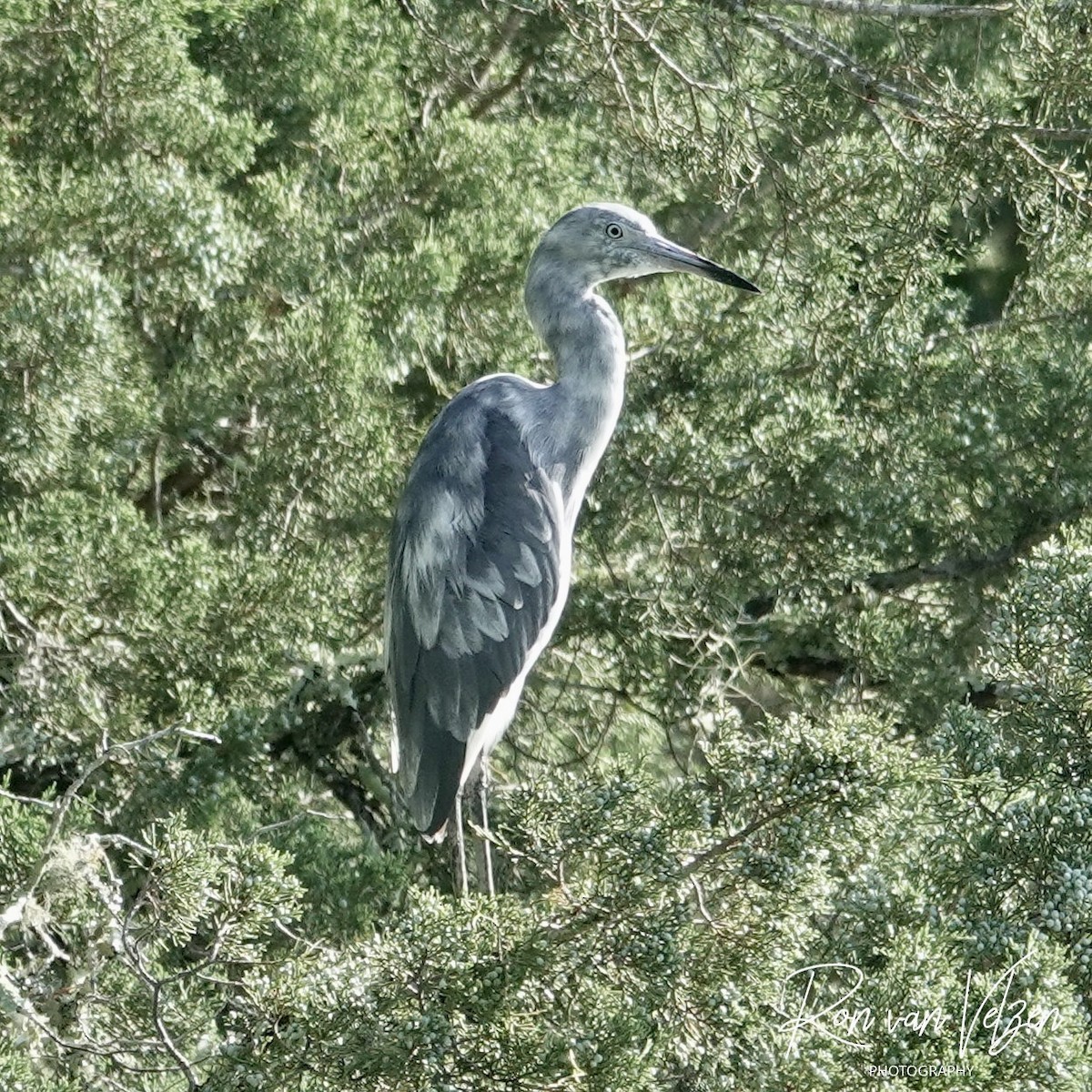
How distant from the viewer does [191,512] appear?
4.61m

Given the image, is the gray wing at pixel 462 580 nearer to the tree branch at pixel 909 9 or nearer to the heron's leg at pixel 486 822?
the heron's leg at pixel 486 822

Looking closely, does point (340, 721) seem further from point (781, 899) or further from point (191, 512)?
point (781, 899)

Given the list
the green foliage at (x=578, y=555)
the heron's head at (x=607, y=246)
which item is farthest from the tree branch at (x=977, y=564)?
the heron's head at (x=607, y=246)

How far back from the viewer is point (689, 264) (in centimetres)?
432

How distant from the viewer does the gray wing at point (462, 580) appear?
412 centimetres

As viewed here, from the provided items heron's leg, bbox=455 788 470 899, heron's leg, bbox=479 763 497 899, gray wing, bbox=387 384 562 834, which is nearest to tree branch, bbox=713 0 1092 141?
gray wing, bbox=387 384 562 834

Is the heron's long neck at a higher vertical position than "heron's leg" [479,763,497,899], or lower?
higher

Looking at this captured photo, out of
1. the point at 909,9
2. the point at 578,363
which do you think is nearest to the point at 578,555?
the point at 578,363

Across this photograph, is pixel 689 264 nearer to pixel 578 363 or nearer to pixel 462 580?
pixel 578 363

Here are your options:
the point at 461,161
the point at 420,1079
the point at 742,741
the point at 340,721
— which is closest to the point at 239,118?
the point at 461,161

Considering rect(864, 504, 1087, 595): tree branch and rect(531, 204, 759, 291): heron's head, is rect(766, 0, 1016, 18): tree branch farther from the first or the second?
rect(864, 504, 1087, 595): tree branch

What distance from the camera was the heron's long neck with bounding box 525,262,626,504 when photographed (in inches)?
173

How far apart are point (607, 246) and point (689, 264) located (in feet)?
0.68

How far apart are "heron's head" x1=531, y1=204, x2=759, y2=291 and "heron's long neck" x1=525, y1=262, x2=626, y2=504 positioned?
0.04m
